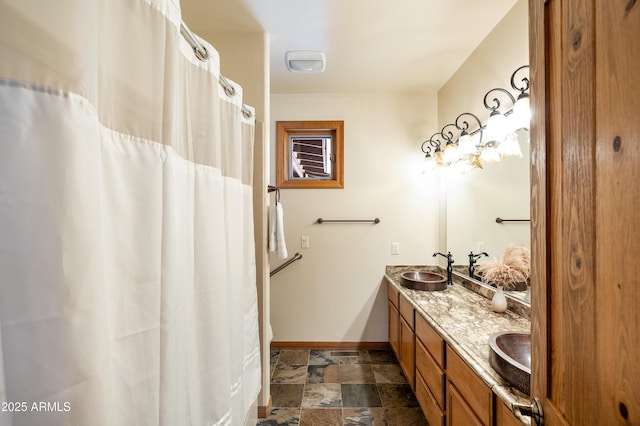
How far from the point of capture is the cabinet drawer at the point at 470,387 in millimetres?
931

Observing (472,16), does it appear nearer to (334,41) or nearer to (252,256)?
(334,41)

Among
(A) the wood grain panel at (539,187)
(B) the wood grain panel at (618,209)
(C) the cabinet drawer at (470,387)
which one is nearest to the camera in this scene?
(B) the wood grain panel at (618,209)

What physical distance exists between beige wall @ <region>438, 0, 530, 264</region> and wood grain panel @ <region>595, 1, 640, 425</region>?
123cm

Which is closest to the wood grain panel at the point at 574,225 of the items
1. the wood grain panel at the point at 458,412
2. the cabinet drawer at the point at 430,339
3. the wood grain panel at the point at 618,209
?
the wood grain panel at the point at 618,209

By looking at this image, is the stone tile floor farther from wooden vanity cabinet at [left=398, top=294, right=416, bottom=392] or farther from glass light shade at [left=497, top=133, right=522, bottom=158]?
glass light shade at [left=497, top=133, right=522, bottom=158]

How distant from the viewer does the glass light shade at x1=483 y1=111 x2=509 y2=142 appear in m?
1.54

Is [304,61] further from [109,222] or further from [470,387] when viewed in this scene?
[470,387]

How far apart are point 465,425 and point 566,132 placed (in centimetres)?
123

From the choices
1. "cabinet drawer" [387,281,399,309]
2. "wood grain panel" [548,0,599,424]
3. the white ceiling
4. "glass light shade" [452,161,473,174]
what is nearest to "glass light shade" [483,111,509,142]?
"glass light shade" [452,161,473,174]

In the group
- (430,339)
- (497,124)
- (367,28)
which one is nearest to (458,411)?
(430,339)

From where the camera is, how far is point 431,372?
1.45 metres

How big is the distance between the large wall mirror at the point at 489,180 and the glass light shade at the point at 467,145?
0.52 feet

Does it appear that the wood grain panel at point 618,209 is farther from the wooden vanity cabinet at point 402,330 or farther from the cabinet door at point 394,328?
the cabinet door at point 394,328

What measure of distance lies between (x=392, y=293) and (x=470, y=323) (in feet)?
3.41
